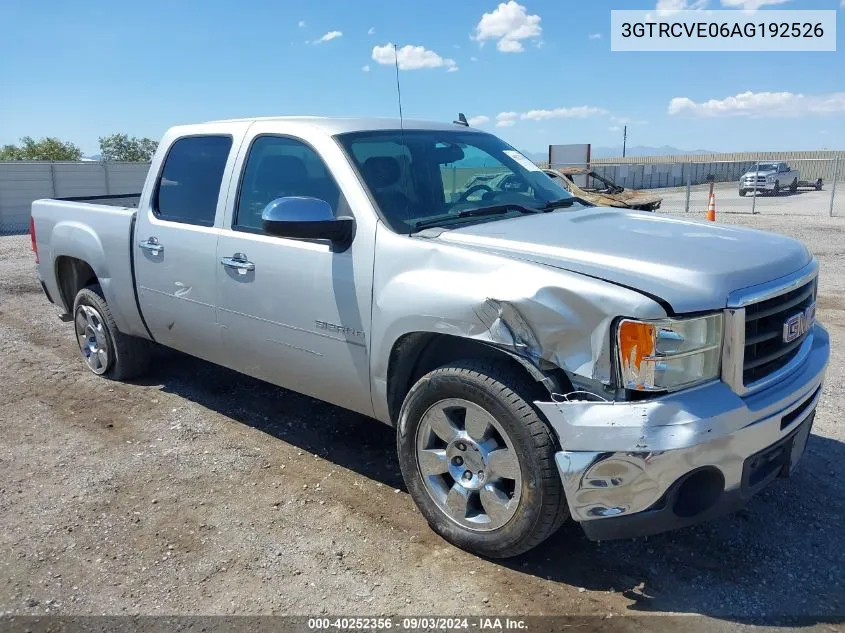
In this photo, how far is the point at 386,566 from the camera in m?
3.11

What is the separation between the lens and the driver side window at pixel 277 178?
Answer: 374 centimetres

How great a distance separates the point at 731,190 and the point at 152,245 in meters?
39.3

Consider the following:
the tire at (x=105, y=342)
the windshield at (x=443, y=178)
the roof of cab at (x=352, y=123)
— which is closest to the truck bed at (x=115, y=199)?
the tire at (x=105, y=342)

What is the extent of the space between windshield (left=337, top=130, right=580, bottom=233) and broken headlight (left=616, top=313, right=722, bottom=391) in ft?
4.16

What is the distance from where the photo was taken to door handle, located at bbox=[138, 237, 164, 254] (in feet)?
15.0

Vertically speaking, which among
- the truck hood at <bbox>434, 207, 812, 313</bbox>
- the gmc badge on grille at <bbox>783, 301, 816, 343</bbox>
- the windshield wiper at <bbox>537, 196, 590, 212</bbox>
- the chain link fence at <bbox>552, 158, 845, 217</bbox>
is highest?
the windshield wiper at <bbox>537, 196, 590, 212</bbox>

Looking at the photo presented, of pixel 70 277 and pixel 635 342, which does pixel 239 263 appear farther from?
pixel 70 277

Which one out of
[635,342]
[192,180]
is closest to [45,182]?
Result: [192,180]

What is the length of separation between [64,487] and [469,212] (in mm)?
2717

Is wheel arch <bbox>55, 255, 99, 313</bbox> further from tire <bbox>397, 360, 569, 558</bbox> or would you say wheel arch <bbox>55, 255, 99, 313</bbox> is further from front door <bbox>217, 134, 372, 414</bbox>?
tire <bbox>397, 360, 569, 558</bbox>

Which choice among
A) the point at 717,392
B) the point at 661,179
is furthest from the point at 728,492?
the point at 661,179

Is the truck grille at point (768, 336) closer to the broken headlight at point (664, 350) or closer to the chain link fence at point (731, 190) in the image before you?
the broken headlight at point (664, 350)

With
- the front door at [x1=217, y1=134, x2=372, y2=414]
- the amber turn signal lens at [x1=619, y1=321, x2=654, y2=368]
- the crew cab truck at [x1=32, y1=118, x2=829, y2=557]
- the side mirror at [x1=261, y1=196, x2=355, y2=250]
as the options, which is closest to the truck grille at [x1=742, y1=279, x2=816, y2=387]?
the crew cab truck at [x1=32, y1=118, x2=829, y2=557]

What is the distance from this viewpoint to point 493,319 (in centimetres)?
282
